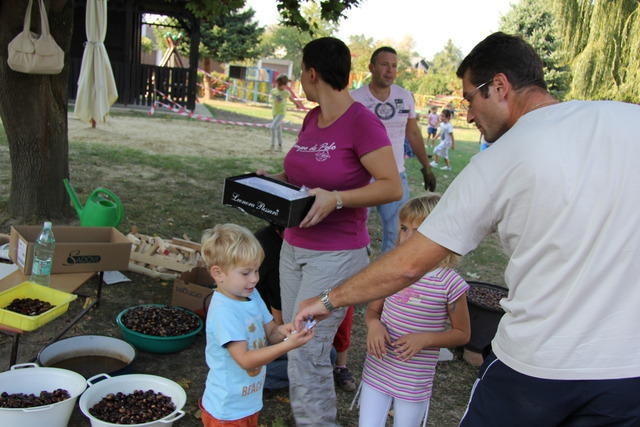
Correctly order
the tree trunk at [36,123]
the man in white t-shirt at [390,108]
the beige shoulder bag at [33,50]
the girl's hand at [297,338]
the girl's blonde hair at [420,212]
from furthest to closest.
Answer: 1. the tree trunk at [36,123]
2. the man in white t-shirt at [390,108]
3. the beige shoulder bag at [33,50]
4. the girl's blonde hair at [420,212]
5. the girl's hand at [297,338]

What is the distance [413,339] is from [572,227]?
1314mm

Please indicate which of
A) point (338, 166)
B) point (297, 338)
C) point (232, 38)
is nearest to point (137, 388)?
point (297, 338)

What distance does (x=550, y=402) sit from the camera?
5.44 feet

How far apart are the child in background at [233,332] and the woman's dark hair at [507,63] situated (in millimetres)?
1236

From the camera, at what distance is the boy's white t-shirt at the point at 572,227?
1.54 metres

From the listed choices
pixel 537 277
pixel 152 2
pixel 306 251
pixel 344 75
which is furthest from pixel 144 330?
pixel 152 2

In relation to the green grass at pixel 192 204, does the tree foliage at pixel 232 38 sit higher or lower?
higher

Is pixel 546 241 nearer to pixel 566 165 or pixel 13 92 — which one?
pixel 566 165

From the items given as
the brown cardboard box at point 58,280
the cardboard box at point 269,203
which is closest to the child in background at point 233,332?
the cardboard box at point 269,203

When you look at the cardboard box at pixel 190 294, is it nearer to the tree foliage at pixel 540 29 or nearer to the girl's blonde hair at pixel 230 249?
the girl's blonde hair at pixel 230 249

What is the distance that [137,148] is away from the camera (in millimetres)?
11672

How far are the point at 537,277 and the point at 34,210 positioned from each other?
5873 mm

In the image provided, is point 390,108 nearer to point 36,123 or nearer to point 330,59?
point 330,59

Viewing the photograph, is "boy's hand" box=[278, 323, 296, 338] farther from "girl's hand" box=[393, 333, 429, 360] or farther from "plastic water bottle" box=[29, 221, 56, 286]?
"plastic water bottle" box=[29, 221, 56, 286]
